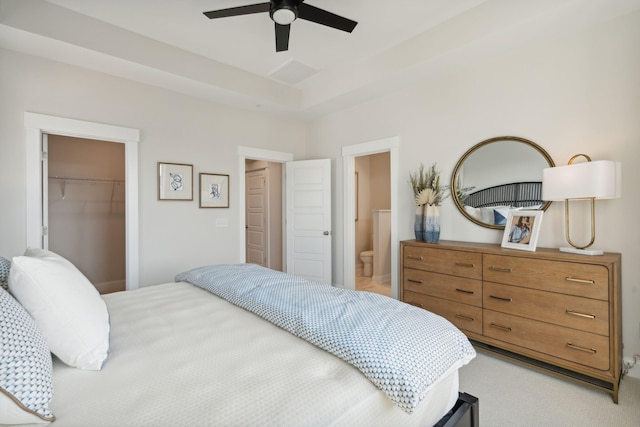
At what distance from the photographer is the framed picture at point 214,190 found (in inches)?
152

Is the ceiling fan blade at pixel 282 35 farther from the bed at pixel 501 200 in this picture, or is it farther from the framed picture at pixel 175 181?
the bed at pixel 501 200

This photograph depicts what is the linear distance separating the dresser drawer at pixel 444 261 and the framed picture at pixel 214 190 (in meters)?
2.37

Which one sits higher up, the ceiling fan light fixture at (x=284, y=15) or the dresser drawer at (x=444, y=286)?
the ceiling fan light fixture at (x=284, y=15)

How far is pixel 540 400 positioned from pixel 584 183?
1.46 m

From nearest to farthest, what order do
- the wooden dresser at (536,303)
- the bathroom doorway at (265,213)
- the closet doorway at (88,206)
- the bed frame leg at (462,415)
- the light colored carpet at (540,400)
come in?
1. the bed frame leg at (462,415)
2. the light colored carpet at (540,400)
3. the wooden dresser at (536,303)
4. the closet doorway at (88,206)
5. the bathroom doorway at (265,213)

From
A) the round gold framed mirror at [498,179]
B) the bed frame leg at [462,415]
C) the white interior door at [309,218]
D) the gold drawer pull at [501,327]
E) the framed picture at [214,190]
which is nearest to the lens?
the bed frame leg at [462,415]

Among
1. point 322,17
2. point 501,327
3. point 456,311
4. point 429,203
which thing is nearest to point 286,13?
point 322,17

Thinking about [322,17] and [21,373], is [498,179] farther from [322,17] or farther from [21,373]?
[21,373]

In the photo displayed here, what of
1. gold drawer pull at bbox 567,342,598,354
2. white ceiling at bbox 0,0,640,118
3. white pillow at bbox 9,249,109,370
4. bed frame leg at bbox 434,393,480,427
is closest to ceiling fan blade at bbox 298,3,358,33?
white ceiling at bbox 0,0,640,118

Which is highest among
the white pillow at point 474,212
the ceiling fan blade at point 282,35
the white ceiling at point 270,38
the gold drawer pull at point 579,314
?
the white ceiling at point 270,38

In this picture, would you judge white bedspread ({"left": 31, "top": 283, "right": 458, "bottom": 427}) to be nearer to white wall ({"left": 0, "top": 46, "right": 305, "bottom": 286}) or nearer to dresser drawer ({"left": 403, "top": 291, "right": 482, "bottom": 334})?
dresser drawer ({"left": 403, "top": 291, "right": 482, "bottom": 334})

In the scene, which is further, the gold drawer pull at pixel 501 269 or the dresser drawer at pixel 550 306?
the gold drawer pull at pixel 501 269

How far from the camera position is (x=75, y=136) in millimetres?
3059

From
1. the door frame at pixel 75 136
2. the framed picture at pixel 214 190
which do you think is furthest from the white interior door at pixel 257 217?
the door frame at pixel 75 136
